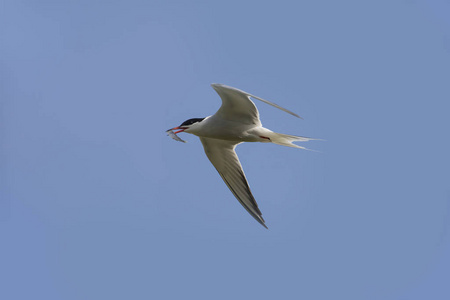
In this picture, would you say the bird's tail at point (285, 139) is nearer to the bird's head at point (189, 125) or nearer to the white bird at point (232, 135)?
the white bird at point (232, 135)

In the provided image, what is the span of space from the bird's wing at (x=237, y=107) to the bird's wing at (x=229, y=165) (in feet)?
3.31

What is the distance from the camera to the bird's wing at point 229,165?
28.7 feet

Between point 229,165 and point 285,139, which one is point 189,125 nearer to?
point 229,165

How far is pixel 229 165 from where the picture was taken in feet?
29.3

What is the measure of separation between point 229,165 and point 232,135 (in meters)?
1.06

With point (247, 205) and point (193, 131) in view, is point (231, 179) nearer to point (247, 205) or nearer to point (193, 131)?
point (247, 205)

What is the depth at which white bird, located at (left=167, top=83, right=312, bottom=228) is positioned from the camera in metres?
7.61

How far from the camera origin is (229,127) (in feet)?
26.1

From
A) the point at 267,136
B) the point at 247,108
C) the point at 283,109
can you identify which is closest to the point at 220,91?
the point at 247,108

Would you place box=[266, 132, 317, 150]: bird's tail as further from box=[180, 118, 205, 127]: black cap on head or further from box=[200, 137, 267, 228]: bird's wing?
box=[180, 118, 205, 127]: black cap on head

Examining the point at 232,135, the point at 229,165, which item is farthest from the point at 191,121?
the point at 229,165

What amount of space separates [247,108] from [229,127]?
445mm

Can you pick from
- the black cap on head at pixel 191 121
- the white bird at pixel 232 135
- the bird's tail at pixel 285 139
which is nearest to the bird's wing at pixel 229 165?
the white bird at pixel 232 135

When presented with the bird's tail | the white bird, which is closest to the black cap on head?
the white bird
